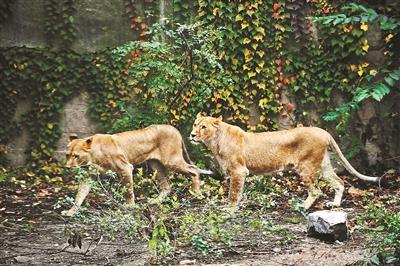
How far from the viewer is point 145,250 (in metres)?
6.27

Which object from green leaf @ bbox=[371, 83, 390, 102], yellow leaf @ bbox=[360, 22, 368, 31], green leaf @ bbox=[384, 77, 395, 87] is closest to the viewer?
green leaf @ bbox=[384, 77, 395, 87]

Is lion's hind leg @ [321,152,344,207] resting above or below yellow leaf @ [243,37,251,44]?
below

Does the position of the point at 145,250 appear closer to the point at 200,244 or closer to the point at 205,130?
the point at 200,244

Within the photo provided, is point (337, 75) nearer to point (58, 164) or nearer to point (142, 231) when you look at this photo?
point (58, 164)

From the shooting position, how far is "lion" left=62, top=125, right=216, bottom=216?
8.63 m

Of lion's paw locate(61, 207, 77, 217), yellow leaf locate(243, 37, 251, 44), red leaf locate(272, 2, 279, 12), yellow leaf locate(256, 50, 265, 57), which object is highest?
red leaf locate(272, 2, 279, 12)

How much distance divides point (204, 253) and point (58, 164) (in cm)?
635

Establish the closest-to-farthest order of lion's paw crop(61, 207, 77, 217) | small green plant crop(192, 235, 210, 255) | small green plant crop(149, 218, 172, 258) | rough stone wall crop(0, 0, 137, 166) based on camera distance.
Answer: small green plant crop(149, 218, 172, 258) → small green plant crop(192, 235, 210, 255) → lion's paw crop(61, 207, 77, 217) → rough stone wall crop(0, 0, 137, 166)

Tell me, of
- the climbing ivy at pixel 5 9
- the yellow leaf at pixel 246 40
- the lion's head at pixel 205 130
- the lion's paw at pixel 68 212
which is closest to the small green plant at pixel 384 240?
the lion's head at pixel 205 130

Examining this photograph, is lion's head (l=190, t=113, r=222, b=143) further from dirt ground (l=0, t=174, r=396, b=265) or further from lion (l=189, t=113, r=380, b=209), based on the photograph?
dirt ground (l=0, t=174, r=396, b=265)

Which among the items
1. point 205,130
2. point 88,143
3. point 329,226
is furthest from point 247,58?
point 329,226

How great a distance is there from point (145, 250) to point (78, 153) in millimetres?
2804

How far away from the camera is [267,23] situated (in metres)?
11.5

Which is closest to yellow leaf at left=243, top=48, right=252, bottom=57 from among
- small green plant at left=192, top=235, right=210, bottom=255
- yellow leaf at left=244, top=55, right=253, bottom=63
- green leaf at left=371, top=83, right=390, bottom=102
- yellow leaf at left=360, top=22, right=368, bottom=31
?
yellow leaf at left=244, top=55, right=253, bottom=63
